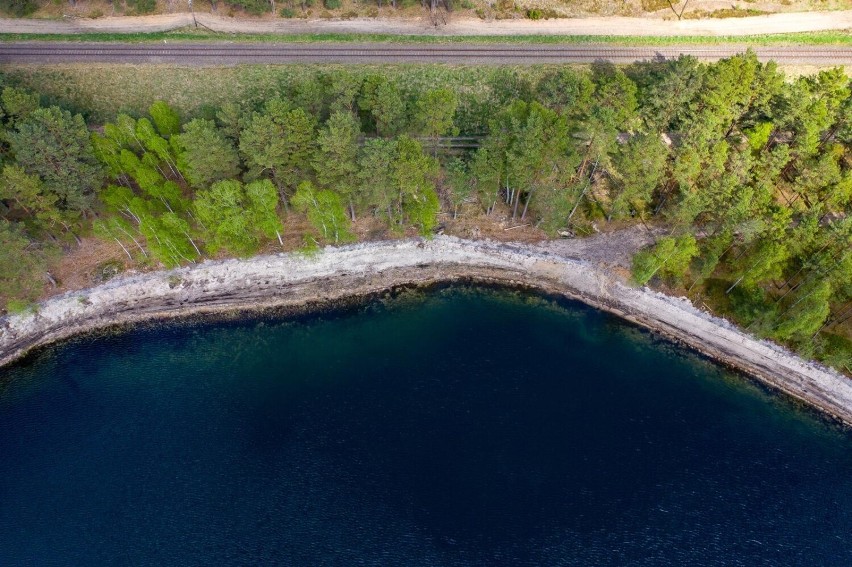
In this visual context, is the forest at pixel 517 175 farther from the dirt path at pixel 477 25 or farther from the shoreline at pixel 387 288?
the dirt path at pixel 477 25

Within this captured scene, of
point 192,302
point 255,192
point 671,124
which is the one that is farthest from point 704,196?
point 192,302

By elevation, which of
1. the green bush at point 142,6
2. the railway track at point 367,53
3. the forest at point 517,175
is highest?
the green bush at point 142,6

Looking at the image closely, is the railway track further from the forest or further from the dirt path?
the forest

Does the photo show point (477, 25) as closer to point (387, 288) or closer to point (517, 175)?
point (517, 175)

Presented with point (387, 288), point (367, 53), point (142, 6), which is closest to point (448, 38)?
point (367, 53)

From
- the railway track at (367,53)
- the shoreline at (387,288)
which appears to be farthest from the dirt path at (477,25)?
the shoreline at (387,288)

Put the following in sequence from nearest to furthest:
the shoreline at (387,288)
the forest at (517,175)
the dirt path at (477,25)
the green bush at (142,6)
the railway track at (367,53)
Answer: the forest at (517,175), the shoreline at (387,288), the railway track at (367,53), the dirt path at (477,25), the green bush at (142,6)
